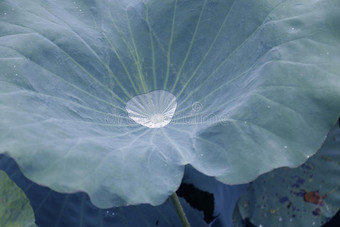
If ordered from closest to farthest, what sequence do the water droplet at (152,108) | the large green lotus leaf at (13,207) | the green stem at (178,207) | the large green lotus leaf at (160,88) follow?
the large green lotus leaf at (160,88) < the large green lotus leaf at (13,207) < the green stem at (178,207) < the water droplet at (152,108)

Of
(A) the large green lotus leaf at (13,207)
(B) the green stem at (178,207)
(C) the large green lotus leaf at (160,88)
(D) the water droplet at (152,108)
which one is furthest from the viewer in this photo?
(D) the water droplet at (152,108)

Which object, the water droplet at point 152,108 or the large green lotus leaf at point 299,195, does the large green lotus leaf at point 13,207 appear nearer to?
the water droplet at point 152,108

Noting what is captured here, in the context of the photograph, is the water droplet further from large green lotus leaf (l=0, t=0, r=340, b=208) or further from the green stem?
the green stem

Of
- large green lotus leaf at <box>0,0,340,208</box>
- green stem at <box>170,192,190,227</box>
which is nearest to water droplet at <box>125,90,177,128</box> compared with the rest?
large green lotus leaf at <box>0,0,340,208</box>

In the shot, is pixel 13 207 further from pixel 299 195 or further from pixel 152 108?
pixel 299 195

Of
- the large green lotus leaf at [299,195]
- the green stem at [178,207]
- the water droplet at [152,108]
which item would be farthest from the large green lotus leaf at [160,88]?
the large green lotus leaf at [299,195]

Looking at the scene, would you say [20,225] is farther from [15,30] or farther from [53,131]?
[15,30]

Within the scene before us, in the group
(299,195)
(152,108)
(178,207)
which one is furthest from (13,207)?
(299,195)

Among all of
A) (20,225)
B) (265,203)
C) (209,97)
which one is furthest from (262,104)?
(20,225)
